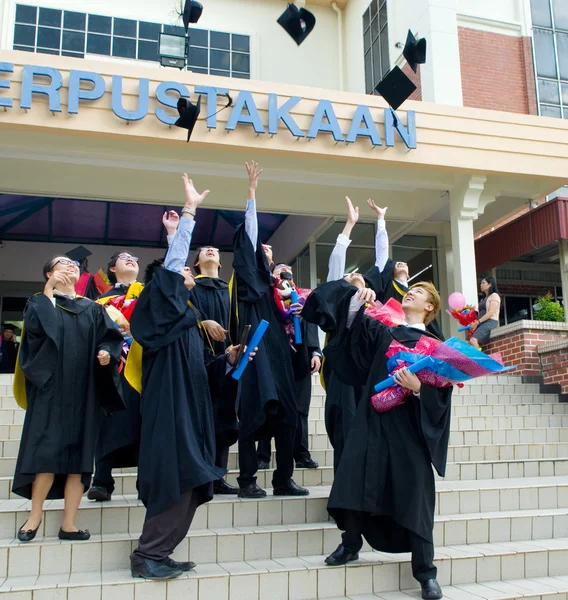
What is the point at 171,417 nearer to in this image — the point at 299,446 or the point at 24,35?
the point at 299,446

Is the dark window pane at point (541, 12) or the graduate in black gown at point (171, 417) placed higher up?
the dark window pane at point (541, 12)

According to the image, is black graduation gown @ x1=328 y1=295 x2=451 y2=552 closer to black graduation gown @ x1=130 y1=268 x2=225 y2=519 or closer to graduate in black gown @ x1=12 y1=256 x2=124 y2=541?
black graduation gown @ x1=130 y1=268 x2=225 y2=519

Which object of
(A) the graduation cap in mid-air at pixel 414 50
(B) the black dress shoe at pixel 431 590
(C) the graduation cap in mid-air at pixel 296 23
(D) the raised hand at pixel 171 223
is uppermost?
(C) the graduation cap in mid-air at pixel 296 23

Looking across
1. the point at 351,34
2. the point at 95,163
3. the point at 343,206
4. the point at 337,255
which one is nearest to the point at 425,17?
the point at 351,34

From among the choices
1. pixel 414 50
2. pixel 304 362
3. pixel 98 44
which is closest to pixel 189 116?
pixel 414 50

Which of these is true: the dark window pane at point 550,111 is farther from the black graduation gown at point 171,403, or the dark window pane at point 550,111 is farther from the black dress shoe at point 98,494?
the black dress shoe at point 98,494

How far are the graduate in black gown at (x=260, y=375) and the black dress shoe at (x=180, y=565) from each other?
0.89 m

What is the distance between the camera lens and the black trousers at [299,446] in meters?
5.49

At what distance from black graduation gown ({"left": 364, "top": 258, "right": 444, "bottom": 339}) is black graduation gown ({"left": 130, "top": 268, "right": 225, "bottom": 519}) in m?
2.13

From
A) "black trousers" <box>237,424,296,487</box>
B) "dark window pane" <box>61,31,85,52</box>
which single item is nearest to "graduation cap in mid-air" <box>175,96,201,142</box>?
"black trousers" <box>237,424,296,487</box>

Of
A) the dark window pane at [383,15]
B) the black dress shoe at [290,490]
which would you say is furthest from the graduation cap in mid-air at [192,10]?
the black dress shoe at [290,490]

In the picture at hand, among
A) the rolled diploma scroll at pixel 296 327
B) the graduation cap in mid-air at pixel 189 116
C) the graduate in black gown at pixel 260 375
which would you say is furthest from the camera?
the graduation cap in mid-air at pixel 189 116

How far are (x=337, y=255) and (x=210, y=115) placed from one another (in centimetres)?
456

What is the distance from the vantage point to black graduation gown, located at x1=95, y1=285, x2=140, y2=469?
4.54m
